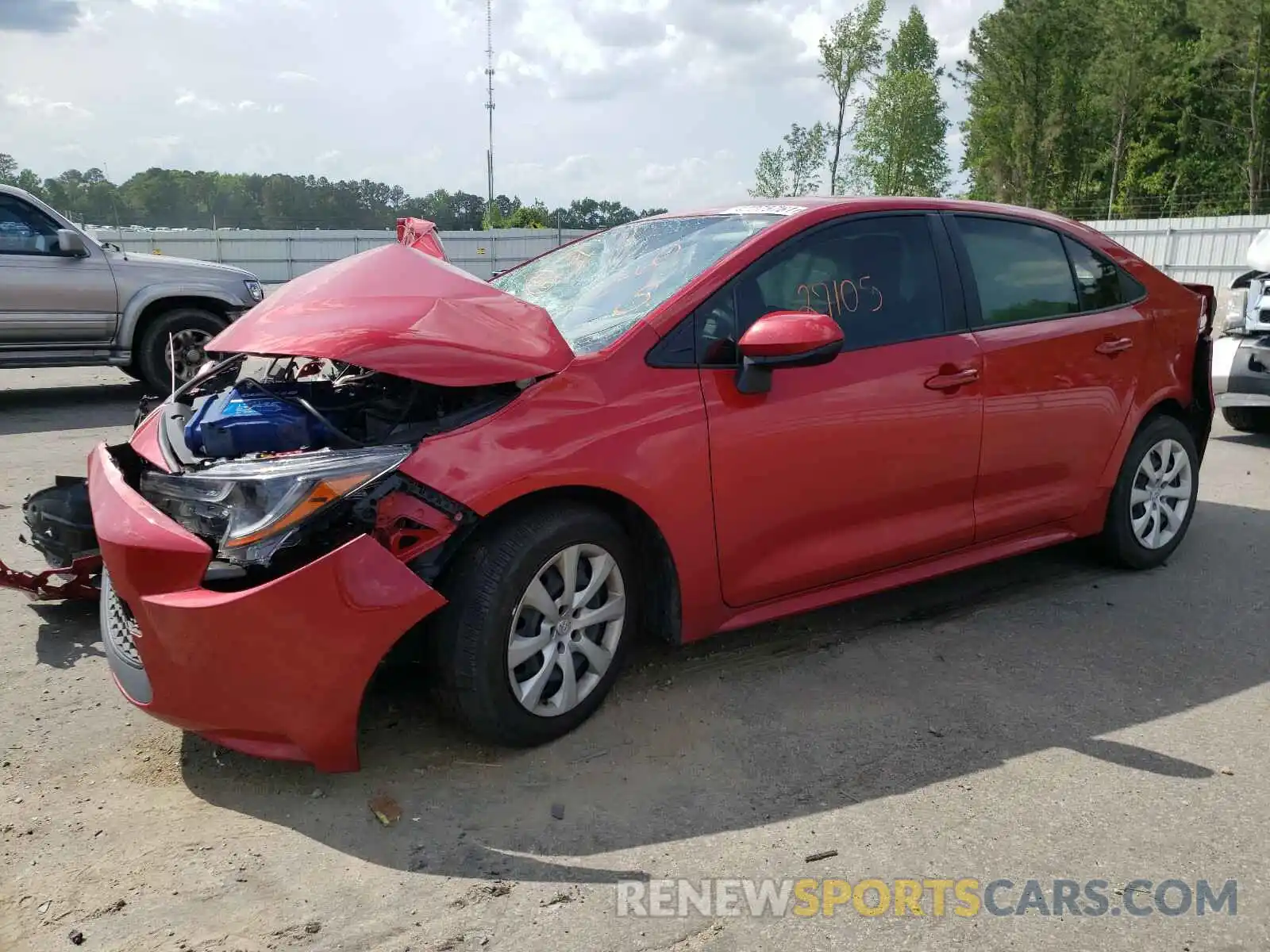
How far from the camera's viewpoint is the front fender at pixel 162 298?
9.09 meters

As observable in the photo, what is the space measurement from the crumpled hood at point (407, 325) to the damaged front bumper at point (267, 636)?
0.58 m

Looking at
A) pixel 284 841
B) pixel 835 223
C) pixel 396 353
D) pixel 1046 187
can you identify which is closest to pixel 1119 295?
pixel 835 223

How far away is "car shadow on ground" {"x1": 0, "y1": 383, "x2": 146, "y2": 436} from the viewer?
817 cm

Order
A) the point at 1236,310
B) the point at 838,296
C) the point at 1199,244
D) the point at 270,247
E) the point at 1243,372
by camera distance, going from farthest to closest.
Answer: the point at 270,247
the point at 1199,244
the point at 1236,310
the point at 1243,372
the point at 838,296

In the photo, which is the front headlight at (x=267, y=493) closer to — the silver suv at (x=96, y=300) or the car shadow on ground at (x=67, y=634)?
the car shadow on ground at (x=67, y=634)

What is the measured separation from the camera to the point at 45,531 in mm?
3945

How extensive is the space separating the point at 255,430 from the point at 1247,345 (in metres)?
7.29

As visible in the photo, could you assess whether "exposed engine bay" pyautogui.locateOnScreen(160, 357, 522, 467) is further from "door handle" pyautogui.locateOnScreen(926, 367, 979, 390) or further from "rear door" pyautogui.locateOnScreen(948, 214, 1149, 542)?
"rear door" pyautogui.locateOnScreen(948, 214, 1149, 542)

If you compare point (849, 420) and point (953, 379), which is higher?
point (953, 379)

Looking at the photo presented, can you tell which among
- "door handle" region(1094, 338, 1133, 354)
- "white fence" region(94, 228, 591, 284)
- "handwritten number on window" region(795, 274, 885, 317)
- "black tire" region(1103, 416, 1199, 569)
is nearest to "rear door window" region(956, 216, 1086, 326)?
"door handle" region(1094, 338, 1133, 354)

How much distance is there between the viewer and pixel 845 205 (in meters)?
3.81

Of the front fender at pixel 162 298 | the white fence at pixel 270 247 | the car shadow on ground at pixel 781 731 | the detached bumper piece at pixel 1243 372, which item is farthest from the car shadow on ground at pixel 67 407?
the white fence at pixel 270 247

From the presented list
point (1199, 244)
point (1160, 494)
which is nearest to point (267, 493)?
point (1160, 494)

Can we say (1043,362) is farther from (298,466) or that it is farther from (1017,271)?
(298,466)
